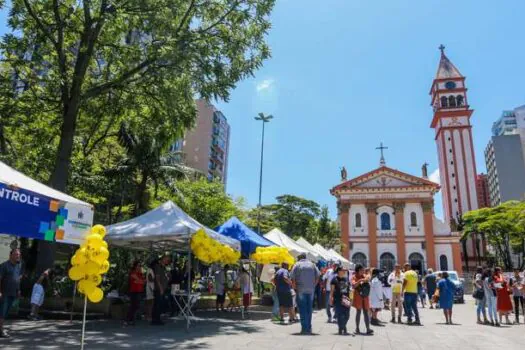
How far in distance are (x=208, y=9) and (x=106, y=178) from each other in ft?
41.0

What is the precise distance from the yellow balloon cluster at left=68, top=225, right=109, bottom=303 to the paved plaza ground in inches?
64.0

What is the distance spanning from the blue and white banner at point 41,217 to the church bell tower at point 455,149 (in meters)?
53.2

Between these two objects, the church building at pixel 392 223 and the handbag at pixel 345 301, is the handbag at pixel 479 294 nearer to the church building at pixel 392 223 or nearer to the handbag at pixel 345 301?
the handbag at pixel 345 301

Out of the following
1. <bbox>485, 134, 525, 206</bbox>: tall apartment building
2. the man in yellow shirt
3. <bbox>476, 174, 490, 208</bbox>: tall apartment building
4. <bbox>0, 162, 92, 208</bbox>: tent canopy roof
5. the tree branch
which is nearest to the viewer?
<bbox>0, 162, 92, 208</bbox>: tent canopy roof

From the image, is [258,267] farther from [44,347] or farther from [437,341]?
[44,347]

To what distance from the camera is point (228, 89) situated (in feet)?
43.9

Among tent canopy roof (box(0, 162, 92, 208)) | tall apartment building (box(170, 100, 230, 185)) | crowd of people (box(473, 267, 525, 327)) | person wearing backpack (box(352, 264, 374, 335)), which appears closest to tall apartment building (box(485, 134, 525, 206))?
tall apartment building (box(170, 100, 230, 185))

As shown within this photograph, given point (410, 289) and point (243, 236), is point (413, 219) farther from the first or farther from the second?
point (410, 289)

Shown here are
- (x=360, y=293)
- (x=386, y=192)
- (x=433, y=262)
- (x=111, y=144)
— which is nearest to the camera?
(x=360, y=293)

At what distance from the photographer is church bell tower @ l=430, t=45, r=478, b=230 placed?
177 ft

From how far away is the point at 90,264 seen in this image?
5.75 m

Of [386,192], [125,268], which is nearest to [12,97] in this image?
[125,268]

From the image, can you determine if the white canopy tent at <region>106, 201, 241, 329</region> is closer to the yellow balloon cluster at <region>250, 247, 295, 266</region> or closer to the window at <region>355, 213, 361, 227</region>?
the yellow balloon cluster at <region>250, 247, 295, 266</region>

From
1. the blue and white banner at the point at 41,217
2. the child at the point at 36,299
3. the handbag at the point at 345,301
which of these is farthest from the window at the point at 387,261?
the blue and white banner at the point at 41,217
